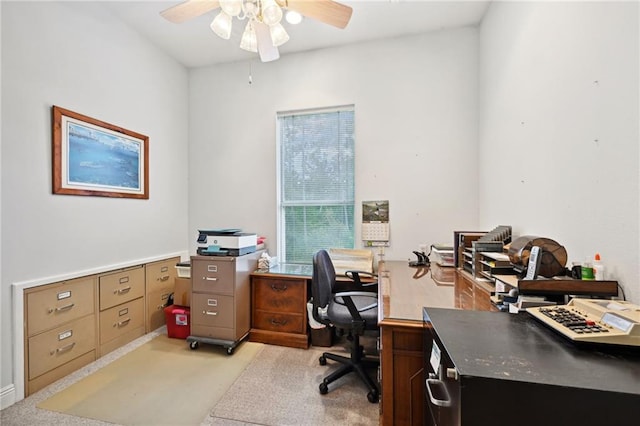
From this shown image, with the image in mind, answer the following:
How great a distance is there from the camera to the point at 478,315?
0.96m

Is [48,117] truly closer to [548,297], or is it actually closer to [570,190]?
[548,297]

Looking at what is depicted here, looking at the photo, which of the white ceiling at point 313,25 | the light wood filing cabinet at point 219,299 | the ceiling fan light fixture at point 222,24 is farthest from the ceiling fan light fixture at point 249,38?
the light wood filing cabinet at point 219,299

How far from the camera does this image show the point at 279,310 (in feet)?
8.44

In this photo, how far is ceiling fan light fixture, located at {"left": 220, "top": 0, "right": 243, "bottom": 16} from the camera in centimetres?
155

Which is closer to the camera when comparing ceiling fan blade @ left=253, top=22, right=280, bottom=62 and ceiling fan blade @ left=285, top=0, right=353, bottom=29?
ceiling fan blade @ left=285, top=0, right=353, bottom=29

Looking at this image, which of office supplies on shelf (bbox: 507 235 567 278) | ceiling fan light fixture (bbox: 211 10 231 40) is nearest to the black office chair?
office supplies on shelf (bbox: 507 235 567 278)

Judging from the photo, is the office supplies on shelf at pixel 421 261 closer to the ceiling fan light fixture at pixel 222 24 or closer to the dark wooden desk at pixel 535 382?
the dark wooden desk at pixel 535 382

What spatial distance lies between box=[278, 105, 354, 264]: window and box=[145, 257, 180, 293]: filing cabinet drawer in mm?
1241

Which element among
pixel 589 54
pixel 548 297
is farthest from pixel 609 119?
pixel 548 297

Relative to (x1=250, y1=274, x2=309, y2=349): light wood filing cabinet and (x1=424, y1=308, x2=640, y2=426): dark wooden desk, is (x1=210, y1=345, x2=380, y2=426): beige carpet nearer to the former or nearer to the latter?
(x1=250, y1=274, x2=309, y2=349): light wood filing cabinet

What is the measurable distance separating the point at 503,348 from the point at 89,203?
9.60 feet

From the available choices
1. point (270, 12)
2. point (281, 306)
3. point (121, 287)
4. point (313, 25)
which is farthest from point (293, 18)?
point (121, 287)

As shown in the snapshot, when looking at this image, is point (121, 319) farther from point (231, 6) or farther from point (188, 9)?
point (231, 6)

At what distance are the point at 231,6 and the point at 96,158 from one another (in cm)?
177
